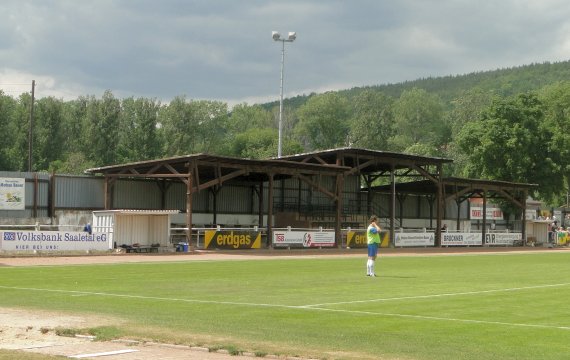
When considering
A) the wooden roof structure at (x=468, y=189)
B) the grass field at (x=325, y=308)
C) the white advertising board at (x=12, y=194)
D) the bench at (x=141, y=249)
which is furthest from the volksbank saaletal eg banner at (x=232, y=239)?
the wooden roof structure at (x=468, y=189)

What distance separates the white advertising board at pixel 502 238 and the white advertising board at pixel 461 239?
1535 millimetres

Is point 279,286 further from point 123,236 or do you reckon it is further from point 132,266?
point 123,236

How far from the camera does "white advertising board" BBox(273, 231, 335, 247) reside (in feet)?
183

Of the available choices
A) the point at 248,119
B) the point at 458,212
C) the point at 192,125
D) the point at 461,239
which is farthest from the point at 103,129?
the point at 248,119

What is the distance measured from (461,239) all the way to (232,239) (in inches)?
1063

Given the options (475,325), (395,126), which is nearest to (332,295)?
(475,325)

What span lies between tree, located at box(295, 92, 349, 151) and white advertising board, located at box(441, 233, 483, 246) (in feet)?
280

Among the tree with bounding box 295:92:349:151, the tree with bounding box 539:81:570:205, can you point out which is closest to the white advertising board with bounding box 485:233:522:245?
the tree with bounding box 539:81:570:205

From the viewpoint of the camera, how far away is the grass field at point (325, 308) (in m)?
13.2

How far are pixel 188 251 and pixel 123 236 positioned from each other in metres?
4.33

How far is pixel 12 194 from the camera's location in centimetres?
5462

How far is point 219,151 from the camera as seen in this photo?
13288 centimetres

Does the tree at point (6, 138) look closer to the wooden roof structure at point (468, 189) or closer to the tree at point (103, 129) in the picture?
the tree at point (103, 129)

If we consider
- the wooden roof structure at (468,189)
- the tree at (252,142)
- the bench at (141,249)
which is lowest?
the bench at (141,249)
